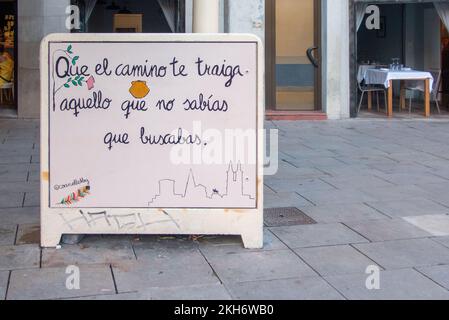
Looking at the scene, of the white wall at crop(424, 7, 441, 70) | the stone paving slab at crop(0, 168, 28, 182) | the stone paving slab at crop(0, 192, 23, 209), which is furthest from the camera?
the white wall at crop(424, 7, 441, 70)

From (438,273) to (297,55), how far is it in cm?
991

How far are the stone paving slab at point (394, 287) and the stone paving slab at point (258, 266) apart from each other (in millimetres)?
286

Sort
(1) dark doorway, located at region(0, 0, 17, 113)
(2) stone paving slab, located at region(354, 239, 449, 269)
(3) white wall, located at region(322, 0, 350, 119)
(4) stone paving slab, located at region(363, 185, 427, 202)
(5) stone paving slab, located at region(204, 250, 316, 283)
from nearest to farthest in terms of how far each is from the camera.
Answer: (5) stone paving slab, located at region(204, 250, 316, 283) → (2) stone paving slab, located at region(354, 239, 449, 269) → (4) stone paving slab, located at region(363, 185, 427, 202) → (3) white wall, located at region(322, 0, 350, 119) → (1) dark doorway, located at region(0, 0, 17, 113)

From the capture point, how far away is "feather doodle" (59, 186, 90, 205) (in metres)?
5.03

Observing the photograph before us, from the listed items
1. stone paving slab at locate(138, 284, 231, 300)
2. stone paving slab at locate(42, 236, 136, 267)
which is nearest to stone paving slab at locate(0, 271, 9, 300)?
stone paving slab at locate(42, 236, 136, 267)

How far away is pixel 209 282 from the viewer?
14.5 feet

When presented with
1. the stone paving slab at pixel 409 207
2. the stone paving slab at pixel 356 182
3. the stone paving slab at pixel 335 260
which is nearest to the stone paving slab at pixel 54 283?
the stone paving slab at pixel 335 260

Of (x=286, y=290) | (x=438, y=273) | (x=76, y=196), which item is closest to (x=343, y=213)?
(x=438, y=273)

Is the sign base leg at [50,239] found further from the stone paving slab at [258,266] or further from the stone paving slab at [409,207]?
the stone paving slab at [409,207]

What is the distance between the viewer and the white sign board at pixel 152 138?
497 centimetres

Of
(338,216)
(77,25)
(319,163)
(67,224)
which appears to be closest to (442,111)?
(319,163)

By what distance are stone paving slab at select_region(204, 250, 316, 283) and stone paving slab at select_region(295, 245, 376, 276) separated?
0.27ft

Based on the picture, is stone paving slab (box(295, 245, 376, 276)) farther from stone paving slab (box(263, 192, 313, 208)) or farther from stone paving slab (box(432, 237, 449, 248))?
stone paving slab (box(263, 192, 313, 208))
